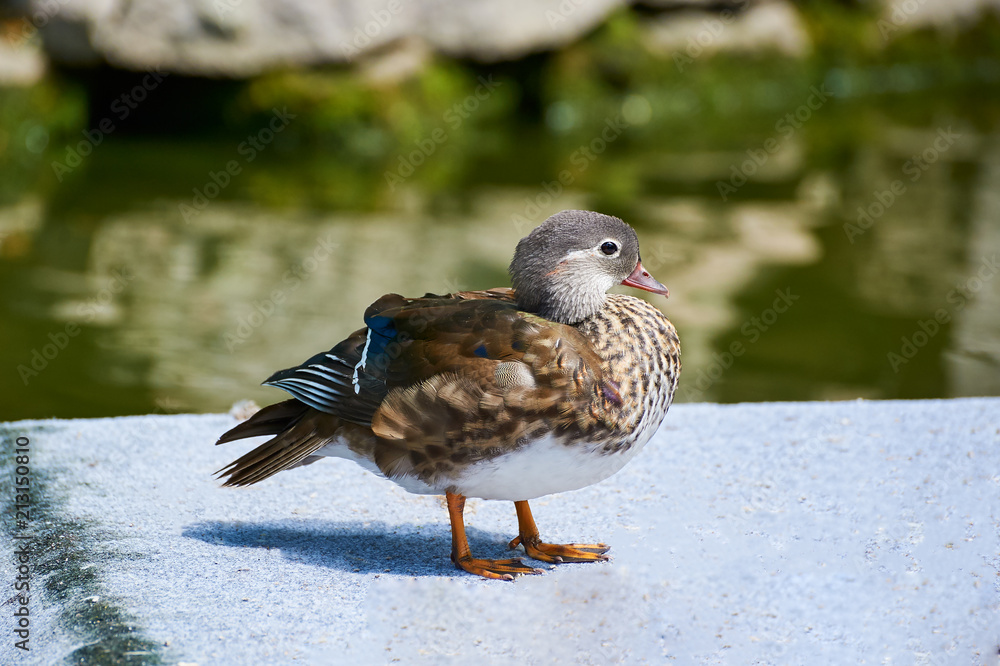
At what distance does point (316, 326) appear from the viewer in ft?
22.0

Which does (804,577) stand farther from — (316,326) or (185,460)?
(316,326)

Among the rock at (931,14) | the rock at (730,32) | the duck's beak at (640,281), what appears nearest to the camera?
the duck's beak at (640,281)

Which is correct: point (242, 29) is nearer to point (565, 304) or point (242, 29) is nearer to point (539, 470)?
point (565, 304)

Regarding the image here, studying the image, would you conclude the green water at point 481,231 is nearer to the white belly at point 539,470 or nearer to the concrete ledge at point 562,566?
the concrete ledge at point 562,566

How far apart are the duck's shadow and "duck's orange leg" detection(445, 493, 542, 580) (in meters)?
0.05

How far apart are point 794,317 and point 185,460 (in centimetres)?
456

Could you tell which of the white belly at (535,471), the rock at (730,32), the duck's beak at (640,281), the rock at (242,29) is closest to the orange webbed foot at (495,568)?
the white belly at (535,471)

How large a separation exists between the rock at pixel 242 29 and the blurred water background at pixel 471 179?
24 millimetres

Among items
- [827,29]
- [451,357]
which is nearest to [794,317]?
[451,357]

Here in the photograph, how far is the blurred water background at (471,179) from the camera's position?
21.9 feet

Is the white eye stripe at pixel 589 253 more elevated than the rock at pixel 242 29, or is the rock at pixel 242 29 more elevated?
the rock at pixel 242 29

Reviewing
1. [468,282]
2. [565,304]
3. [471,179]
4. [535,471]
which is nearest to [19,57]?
[471,179]

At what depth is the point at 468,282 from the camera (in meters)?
7.34

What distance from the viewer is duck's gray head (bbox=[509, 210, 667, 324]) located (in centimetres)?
Result: 310
